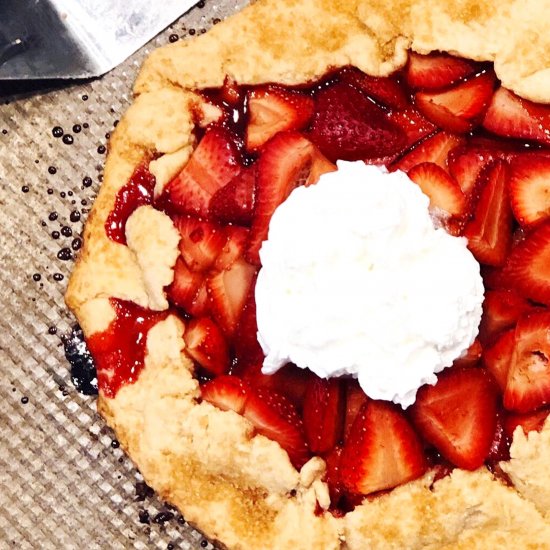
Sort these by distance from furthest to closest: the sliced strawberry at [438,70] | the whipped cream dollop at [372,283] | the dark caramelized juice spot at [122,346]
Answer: the dark caramelized juice spot at [122,346] < the sliced strawberry at [438,70] < the whipped cream dollop at [372,283]

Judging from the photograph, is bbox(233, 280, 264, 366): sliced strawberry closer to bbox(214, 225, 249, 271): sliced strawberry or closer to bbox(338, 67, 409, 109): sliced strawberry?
bbox(214, 225, 249, 271): sliced strawberry

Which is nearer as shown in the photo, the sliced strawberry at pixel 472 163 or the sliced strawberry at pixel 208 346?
the sliced strawberry at pixel 472 163

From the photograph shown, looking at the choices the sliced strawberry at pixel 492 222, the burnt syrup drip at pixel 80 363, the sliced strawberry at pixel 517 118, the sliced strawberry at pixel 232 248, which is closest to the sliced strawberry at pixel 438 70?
the sliced strawberry at pixel 517 118

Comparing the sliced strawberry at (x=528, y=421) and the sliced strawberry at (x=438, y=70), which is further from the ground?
the sliced strawberry at (x=438, y=70)

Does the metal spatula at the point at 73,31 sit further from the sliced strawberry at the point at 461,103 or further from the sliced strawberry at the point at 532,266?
the sliced strawberry at the point at 532,266

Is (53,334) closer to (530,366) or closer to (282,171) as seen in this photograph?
(282,171)

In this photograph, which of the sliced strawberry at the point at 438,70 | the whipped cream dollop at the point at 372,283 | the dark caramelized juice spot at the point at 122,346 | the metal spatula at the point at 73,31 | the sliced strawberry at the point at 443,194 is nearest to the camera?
the whipped cream dollop at the point at 372,283

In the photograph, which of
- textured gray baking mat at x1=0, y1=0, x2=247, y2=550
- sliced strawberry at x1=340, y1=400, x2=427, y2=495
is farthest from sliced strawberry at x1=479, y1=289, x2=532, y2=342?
textured gray baking mat at x1=0, y1=0, x2=247, y2=550

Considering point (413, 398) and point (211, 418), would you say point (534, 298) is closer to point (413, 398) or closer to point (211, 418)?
point (413, 398)
